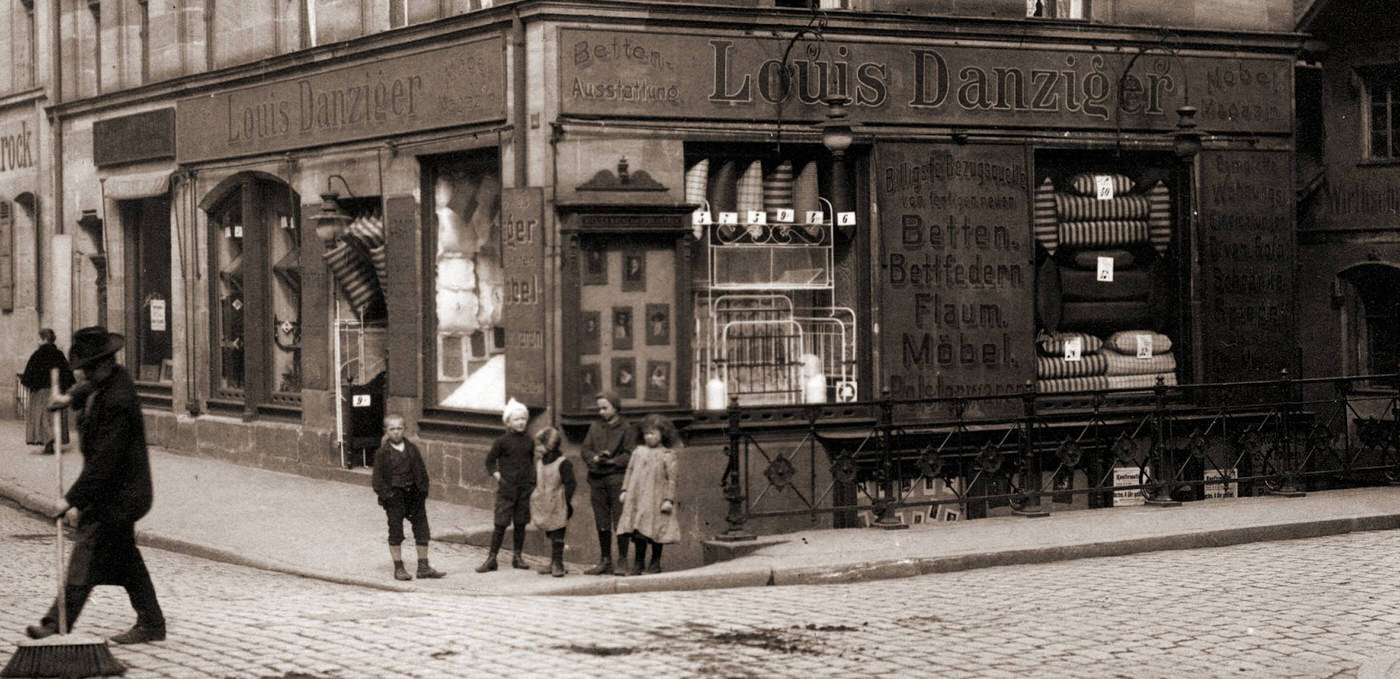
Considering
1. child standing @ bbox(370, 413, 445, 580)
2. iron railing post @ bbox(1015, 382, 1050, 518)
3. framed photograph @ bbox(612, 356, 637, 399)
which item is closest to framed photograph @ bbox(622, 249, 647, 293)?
framed photograph @ bbox(612, 356, 637, 399)

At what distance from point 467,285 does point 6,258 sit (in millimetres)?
14014

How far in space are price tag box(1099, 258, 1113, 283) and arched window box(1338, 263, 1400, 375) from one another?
4026 mm

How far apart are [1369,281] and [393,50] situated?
1232cm

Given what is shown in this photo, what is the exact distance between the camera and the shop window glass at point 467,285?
18.6 meters

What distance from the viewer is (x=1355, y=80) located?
870 inches

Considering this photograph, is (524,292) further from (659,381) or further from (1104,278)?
(1104,278)

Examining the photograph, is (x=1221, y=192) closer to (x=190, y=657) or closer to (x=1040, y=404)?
(x=1040, y=404)

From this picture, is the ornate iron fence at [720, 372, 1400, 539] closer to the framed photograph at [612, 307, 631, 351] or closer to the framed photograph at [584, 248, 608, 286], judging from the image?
the framed photograph at [612, 307, 631, 351]

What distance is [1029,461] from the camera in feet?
57.8

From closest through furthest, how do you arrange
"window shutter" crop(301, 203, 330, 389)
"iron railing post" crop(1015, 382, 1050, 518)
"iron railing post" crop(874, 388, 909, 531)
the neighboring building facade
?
"iron railing post" crop(874, 388, 909, 531) < the neighboring building facade < "iron railing post" crop(1015, 382, 1050, 518) < "window shutter" crop(301, 203, 330, 389)

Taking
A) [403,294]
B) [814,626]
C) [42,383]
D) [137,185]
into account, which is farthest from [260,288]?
[814,626]

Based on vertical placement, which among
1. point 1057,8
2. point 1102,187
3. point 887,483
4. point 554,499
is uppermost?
point 1057,8

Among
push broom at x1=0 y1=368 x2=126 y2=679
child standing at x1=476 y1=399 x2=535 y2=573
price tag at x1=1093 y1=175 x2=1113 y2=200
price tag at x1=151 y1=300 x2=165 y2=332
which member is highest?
price tag at x1=1093 y1=175 x2=1113 y2=200

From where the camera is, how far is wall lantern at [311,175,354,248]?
19984mm
